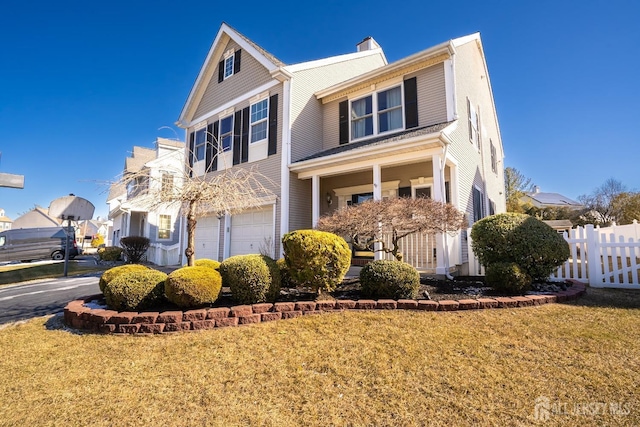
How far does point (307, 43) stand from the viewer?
15469mm

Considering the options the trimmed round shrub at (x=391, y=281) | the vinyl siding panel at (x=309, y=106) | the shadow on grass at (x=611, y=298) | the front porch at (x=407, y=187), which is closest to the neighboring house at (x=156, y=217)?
the vinyl siding panel at (x=309, y=106)

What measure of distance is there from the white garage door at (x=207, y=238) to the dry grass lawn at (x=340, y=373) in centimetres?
840

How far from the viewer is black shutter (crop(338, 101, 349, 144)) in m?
11.4

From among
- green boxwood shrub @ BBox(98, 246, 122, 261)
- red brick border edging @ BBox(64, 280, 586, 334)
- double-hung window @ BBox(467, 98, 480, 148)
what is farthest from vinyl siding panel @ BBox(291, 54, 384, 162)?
green boxwood shrub @ BBox(98, 246, 122, 261)

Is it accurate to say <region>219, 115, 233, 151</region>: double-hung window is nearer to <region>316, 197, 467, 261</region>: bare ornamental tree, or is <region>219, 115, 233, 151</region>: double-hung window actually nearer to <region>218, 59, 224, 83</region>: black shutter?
<region>218, 59, 224, 83</region>: black shutter

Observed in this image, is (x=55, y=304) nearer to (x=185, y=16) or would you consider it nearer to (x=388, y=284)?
(x=388, y=284)

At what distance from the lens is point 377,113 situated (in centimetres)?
1062

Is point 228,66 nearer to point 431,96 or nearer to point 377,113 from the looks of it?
point 377,113

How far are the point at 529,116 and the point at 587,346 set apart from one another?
21.3m

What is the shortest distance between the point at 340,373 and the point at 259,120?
10632mm

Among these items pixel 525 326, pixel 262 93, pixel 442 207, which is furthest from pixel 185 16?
pixel 525 326

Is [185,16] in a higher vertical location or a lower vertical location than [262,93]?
higher

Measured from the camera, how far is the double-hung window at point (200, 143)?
46.8 feet

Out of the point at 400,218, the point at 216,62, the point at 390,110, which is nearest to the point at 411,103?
the point at 390,110
